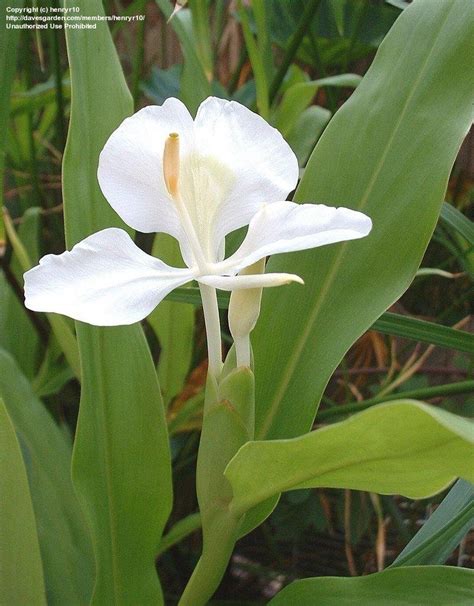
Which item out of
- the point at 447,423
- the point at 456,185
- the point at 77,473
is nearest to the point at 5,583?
the point at 77,473

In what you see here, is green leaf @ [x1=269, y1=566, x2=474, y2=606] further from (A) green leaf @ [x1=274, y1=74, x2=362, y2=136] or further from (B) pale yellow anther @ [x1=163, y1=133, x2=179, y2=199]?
(A) green leaf @ [x1=274, y1=74, x2=362, y2=136]

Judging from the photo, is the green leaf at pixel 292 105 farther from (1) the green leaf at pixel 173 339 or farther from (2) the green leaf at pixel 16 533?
(2) the green leaf at pixel 16 533

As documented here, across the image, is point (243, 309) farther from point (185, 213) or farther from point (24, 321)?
point (24, 321)

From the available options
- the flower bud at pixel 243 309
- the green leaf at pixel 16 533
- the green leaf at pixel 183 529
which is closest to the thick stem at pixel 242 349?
the flower bud at pixel 243 309

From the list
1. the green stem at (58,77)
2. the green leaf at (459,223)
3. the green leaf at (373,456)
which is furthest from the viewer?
the green stem at (58,77)

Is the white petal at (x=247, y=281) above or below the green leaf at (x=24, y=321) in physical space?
above

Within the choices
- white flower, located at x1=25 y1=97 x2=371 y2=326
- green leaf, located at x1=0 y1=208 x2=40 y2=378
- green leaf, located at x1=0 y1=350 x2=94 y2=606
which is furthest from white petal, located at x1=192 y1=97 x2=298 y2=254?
green leaf, located at x1=0 y1=208 x2=40 y2=378

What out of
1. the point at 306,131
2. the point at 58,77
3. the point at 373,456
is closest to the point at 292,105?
the point at 306,131
